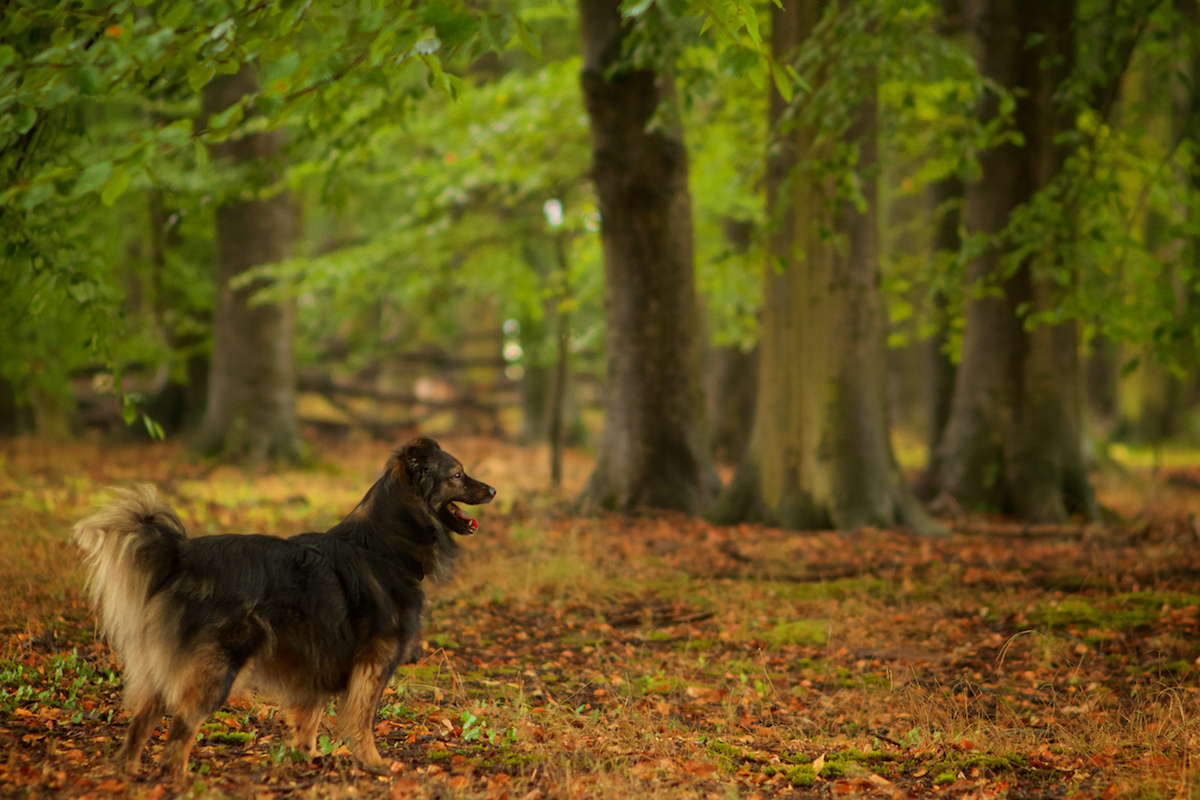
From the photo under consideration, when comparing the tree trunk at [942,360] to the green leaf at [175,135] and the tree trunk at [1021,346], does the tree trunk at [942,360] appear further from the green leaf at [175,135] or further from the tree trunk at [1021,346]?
the green leaf at [175,135]

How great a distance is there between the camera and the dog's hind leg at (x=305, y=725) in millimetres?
3871

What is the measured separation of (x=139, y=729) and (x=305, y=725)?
2.25 feet

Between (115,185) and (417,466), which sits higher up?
(115,185)

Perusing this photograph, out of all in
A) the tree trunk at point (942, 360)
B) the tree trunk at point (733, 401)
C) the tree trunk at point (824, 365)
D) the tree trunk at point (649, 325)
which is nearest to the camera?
the tree trunk at point (824, 365)

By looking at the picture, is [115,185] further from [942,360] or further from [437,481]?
[942,360]

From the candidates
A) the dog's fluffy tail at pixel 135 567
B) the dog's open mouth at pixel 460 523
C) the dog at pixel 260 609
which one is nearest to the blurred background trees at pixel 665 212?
the dog's fluffy tail at pixel 135 567

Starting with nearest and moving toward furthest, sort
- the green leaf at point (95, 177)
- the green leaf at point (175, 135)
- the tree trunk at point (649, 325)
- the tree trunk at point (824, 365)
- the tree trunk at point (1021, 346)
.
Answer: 1. the green leaf at point (95, 177)
2. the green leaf at point (175, 135)
3. the tree trunk at point (824, 365)
4. the tree trunk at point (649, 325)
5. the tree trunk at point (1021, 346)

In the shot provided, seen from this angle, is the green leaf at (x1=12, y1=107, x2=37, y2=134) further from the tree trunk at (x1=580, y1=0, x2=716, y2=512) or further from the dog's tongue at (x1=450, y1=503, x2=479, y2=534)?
the tree trunk at (x1=580, y1=0, x2=716, y2=512)

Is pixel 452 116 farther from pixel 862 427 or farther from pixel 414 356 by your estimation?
pixel 414 356

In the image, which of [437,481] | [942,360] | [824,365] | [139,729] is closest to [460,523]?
[437,481]

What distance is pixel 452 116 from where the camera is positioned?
1315 cm

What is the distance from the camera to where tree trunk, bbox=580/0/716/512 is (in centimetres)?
1030

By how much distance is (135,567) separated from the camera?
3389 millimetres

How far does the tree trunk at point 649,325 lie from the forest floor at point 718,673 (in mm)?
1060
